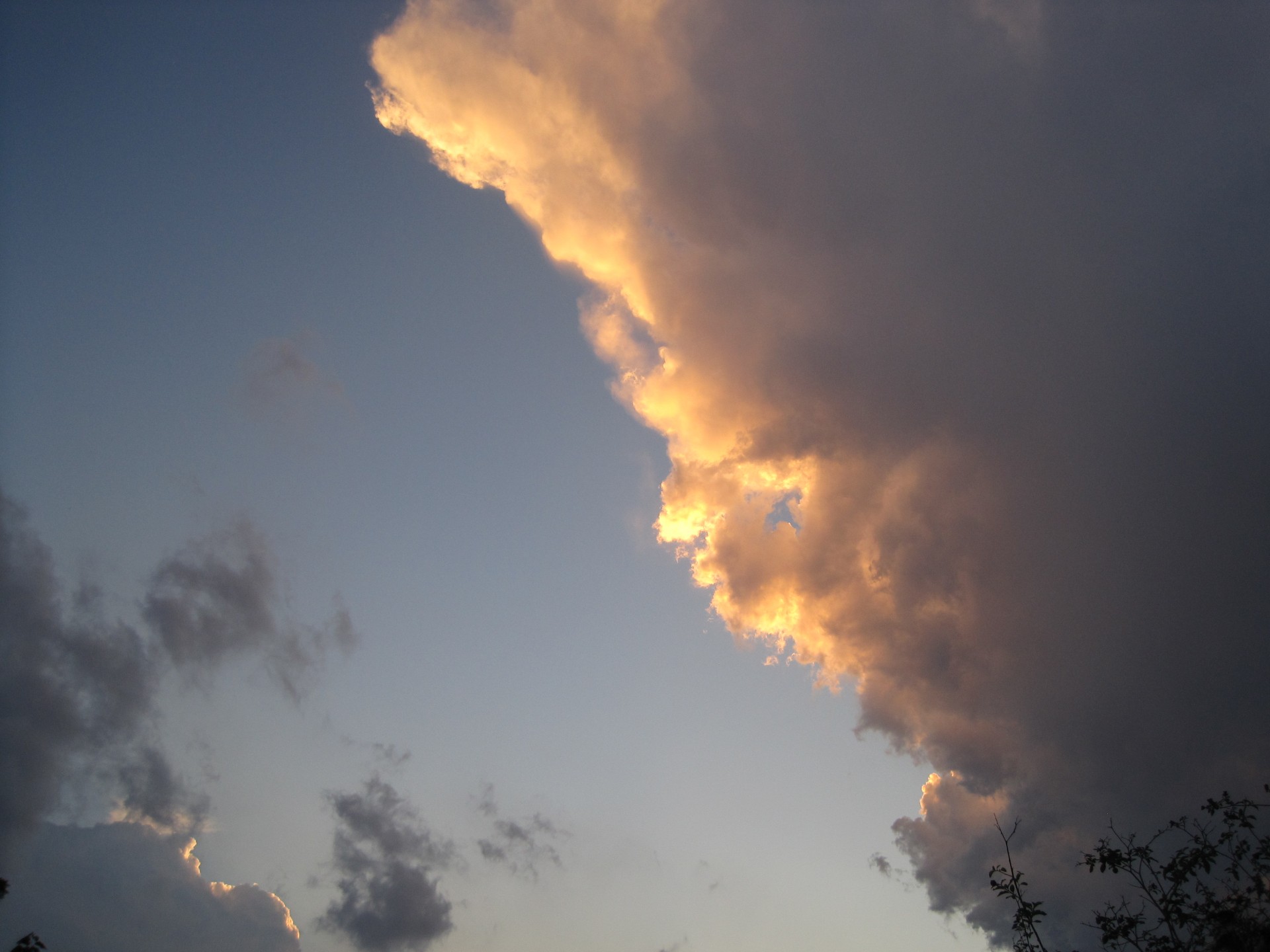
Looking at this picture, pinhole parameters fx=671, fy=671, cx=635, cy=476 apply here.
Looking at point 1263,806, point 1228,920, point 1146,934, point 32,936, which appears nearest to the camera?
point 1228,920

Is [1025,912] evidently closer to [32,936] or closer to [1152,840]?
[1152,840]

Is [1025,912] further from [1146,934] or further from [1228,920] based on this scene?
[1228,920]

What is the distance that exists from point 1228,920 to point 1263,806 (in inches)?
292

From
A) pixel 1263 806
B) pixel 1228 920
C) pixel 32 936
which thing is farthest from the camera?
pixel 1263 806

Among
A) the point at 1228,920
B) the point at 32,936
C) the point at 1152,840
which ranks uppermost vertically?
the point at 1152,840

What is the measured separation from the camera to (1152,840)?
1243 inches

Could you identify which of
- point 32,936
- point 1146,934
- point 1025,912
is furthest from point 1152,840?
point 32,936

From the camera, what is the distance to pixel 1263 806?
27.6m

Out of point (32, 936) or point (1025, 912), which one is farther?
point (1025, 912)

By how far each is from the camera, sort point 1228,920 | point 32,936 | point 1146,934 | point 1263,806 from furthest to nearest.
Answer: point 1146,934 → point 1263,806 → point 32,936 → point 1228,920

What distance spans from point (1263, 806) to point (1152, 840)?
5.55 m

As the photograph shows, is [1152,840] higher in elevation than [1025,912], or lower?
higher

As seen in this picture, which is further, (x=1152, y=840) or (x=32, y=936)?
(x=1152, y=840)

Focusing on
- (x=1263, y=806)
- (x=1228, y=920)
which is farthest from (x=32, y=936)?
(x=1263, y=806)
